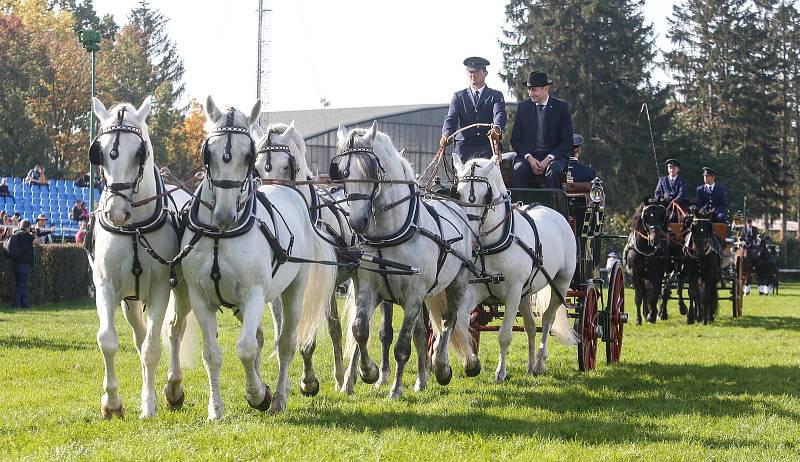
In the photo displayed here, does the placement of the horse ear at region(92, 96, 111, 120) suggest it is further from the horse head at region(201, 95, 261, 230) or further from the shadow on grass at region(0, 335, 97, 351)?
the shadow on grass at region(0, 335, 97, 351)

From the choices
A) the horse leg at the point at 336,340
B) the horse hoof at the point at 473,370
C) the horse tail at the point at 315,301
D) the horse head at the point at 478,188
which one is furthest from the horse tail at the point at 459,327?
the horse tail at the point at 315,301

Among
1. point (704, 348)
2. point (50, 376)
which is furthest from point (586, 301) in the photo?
point (50, 376)

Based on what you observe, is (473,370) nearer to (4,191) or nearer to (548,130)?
(548,130)

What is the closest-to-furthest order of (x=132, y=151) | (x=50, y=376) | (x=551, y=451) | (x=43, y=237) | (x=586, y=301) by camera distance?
(x=551, y=451), (x=132, y=151), (x=50, y=376), (x=586, y=301), (x=43, y=237)

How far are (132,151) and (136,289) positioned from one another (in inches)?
39.1

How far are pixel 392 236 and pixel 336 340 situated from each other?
1600 mm

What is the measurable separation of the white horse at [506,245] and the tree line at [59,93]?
3674 centimetres

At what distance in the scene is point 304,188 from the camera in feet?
29.5

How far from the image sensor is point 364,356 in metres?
8.76

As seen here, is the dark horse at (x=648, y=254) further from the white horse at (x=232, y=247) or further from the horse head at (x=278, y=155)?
the white horse at (x=232, y=247)

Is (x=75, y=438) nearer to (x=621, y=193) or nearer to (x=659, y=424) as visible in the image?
(x=659, y=424)

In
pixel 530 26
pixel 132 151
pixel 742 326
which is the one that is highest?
pixel 530 26

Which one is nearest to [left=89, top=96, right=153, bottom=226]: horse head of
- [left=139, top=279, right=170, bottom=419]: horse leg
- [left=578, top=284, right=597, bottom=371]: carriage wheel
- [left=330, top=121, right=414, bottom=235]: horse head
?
[left=139, top=279, right=170, bottom=419]: horse leg

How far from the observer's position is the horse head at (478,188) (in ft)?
32.1
